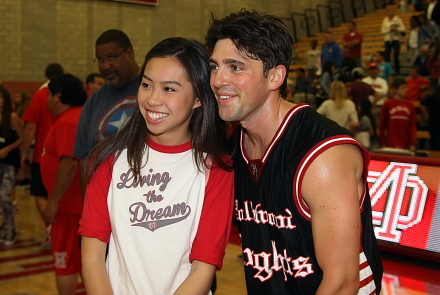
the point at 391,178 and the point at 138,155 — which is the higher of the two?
the point at 138,155

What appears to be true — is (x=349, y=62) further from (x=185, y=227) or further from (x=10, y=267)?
(x=185, y=227)

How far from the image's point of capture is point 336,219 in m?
1.66

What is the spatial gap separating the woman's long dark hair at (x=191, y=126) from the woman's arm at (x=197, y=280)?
16.4 inches

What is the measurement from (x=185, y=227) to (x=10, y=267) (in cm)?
402

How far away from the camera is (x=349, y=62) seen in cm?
1215

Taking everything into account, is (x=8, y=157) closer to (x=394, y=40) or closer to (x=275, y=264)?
(x=275, y=264)

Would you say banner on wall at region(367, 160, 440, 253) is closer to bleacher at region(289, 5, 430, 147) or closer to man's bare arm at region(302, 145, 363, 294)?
man's bare arm at region(302, 145, 363, 294)

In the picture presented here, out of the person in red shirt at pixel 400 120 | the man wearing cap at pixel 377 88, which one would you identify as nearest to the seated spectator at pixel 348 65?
the man wearing cap at pixel 377 88

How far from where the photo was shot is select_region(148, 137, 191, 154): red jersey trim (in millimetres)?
2057

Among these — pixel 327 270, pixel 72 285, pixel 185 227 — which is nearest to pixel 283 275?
pixel 327 270

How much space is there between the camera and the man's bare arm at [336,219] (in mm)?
1658

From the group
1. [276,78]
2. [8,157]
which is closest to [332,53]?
[8,157]

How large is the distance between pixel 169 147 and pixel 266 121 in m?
0.44

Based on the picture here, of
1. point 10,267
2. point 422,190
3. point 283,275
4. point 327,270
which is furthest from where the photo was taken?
point 10,267
